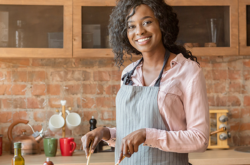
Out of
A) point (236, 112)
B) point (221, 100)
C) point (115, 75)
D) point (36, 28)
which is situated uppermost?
point (36, 28)

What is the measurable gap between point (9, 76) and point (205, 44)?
5.08 feet

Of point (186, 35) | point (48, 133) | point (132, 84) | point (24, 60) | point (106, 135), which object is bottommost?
point (48, 133)

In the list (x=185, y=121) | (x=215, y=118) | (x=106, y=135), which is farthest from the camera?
(x=215, y=118)

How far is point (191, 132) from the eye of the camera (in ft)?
3.54

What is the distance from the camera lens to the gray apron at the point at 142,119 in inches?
46.6

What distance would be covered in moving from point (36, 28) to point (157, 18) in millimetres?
1259

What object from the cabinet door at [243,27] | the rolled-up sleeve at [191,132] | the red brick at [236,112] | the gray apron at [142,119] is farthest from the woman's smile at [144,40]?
the red brick at [236,112]

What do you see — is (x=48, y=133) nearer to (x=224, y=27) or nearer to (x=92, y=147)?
(x=92, y=147)

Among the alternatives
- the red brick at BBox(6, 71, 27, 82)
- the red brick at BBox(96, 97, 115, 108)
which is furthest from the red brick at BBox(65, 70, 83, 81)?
the red brick at BBox(6, 71, 27, 82)

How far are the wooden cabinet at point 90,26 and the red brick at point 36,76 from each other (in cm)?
34

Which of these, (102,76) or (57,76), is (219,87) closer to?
(102,76)

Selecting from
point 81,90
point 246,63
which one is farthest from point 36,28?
point 246,63

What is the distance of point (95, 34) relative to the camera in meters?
2.21

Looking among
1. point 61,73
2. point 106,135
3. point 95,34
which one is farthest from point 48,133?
point 106,135
